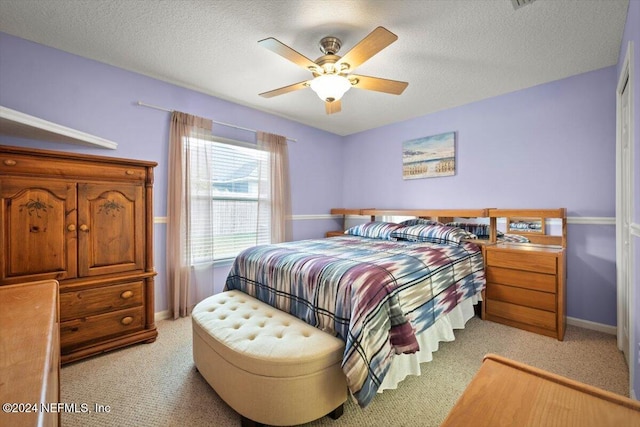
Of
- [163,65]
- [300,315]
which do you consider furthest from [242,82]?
[300,315]

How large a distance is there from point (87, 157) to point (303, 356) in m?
2.12

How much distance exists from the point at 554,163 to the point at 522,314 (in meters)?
1.56

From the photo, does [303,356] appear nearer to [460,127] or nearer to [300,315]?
[300,315]

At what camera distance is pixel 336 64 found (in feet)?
6.59

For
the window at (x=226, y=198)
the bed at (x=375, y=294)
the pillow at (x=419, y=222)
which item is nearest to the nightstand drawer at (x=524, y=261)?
the bed at (x=375, y=294)

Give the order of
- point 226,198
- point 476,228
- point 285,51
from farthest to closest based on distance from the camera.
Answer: point 226,198 → point 476,228 → point 285,51

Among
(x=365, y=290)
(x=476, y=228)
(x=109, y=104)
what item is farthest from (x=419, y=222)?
(x=109, y=104)

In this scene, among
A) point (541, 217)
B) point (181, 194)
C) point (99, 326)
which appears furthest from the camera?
point (181, 194)

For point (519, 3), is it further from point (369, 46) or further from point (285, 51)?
point (285, 51)

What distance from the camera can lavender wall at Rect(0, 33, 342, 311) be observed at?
7.11ft

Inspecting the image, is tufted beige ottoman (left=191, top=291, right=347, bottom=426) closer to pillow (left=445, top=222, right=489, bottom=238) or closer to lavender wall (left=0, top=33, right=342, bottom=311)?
lavender wall (left=0, top=33, right=342, bottom=311)

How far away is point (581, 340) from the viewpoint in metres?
2.38

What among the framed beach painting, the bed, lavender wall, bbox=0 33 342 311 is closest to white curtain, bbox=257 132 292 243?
lavender wall, bbox=0 33 342 311

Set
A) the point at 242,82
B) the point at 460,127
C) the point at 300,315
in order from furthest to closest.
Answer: the point at 460,127, the point at 242,82, the point at 300,315
